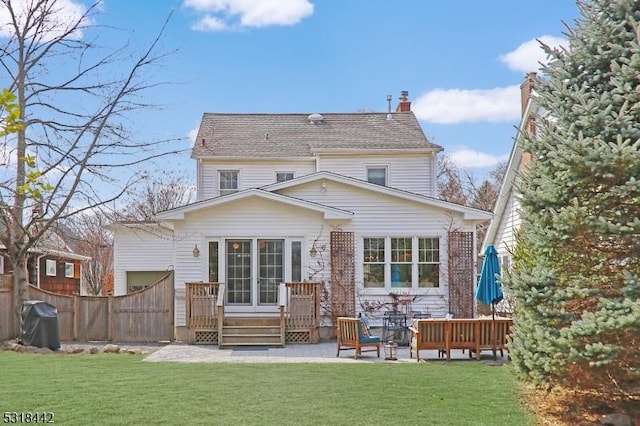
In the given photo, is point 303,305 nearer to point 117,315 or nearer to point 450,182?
point 117,315

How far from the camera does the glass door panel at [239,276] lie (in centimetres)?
1712

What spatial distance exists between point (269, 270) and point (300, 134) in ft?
25.9

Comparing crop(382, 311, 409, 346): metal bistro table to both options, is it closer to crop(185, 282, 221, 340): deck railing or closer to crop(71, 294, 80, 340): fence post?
crop(185, 282, 221, 340): deck railing

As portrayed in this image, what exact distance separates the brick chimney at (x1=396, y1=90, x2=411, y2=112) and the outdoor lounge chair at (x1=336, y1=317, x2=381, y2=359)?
1400 centimetres

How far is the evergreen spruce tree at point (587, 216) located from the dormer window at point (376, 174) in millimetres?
13891

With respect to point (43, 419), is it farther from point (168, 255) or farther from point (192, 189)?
point (192, 189)

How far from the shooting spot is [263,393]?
890 centimetres

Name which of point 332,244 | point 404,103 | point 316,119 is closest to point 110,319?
point 332,244

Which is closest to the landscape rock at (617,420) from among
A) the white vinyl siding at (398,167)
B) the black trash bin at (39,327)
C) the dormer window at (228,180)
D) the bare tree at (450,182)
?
the black trash bin at (39,327)

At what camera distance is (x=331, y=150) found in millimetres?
21719

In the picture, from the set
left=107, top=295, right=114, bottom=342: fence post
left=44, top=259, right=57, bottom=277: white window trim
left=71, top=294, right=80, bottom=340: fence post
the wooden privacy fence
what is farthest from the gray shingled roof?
left=44, top=259, right=57, bottom=277: white window trim

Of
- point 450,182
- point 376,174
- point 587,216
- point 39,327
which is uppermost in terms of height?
point 450,182

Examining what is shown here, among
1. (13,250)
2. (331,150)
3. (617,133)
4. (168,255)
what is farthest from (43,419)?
(168,255)

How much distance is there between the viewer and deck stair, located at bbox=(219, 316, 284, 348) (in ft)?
51.4
